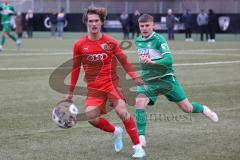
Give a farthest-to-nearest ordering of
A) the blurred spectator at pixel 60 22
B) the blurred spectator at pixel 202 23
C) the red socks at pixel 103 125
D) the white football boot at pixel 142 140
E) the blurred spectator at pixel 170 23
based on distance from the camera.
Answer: the blurred spectator at pixel 60 22, the blurred spectator at pixel 170 23, the blurred spectator at pixel 202 23, the white football boot at pixel 142 140, the red socks at pixel 103 125

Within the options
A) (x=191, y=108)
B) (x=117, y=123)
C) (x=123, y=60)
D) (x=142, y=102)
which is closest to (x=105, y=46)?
→ (x=123, y=60)

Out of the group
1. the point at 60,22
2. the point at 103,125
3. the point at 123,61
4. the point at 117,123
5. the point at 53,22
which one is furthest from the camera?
the point at 53,22

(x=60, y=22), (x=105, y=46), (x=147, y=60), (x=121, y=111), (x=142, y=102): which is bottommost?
(x=60, y=22)

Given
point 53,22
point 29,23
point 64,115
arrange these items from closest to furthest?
point 64,115 < point 53,22 < point 29,23

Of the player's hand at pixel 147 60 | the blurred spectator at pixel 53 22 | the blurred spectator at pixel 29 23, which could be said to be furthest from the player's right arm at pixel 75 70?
the blurred spectator at pixel 29 23

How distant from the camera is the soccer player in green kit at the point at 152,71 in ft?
27.7

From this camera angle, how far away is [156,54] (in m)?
8.59

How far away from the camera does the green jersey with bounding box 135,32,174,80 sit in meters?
8.45

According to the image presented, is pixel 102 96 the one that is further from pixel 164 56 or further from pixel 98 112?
pixel 164 56

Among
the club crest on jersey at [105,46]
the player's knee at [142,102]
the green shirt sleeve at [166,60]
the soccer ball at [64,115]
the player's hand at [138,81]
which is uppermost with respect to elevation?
the club crest on jersey at [105,46]

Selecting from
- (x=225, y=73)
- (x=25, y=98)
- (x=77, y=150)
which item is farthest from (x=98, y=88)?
(x=225, y=73)

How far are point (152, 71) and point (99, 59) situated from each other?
3.56 ft

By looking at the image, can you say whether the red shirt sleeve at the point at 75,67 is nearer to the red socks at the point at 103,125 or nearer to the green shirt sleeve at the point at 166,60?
the red socks at the point at 103,125

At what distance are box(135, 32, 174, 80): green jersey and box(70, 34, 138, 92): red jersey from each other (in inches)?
27.4
